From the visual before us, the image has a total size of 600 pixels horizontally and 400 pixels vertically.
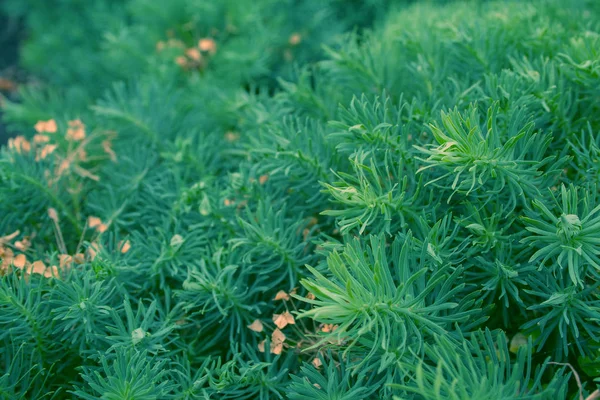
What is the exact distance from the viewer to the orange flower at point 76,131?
1.36 meters

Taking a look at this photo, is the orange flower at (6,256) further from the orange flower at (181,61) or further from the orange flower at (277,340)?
the orange flower at (181,61)

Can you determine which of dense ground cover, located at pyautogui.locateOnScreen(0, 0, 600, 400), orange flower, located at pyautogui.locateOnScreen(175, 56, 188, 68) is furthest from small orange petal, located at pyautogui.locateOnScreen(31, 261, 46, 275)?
orange flower, located at pyautogui.locateOnScreen(175, 56, 188, 68)

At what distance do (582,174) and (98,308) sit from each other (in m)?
0.85

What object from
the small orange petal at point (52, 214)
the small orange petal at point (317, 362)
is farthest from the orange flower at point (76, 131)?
the small orange petal at point (317, 362)

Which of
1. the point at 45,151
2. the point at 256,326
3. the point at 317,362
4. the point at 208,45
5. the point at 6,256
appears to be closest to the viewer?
the point at 317,362

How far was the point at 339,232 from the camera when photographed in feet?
3.45

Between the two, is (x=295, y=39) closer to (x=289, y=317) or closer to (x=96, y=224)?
(x=96, y=224)

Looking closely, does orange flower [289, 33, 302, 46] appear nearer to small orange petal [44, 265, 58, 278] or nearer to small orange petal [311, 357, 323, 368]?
small orange petal [44, 265, 58, 278]

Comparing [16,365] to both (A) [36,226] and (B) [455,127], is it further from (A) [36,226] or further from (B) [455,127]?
(B) [455,127]

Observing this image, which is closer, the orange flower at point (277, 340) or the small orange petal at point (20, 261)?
the orange flower at point (277, 340)

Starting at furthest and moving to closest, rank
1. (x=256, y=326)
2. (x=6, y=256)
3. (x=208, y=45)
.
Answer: (x=208, y=45) → (x=6, y=256) → (x=256, y=326)

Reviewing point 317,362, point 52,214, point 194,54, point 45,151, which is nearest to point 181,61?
point 194,54

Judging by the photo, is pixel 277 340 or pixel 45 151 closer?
pixel 277 340

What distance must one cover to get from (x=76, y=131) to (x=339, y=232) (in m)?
0.76
